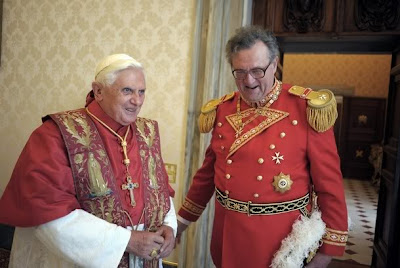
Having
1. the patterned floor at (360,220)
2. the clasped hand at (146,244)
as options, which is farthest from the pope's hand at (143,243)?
the patterned floor at (360,220)

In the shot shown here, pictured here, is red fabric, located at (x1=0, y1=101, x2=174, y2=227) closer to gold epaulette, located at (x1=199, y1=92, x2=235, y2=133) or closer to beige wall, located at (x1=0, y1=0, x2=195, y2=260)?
gold epaulette, located at (x1=199, y1=92, x2=235, y2=133)

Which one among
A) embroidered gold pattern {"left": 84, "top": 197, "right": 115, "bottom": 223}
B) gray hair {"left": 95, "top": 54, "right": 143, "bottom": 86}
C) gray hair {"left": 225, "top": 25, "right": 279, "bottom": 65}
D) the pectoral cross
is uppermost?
gray hair {"left": 225, "top": 25, "right": 279, "bottom": 65}

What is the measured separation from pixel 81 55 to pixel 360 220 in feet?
17.4

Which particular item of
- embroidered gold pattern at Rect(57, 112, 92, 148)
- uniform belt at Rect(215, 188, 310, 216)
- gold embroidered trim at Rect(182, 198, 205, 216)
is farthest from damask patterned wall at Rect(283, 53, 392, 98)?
embroidered gold pattern at Rect(57, 112, 92, 148)

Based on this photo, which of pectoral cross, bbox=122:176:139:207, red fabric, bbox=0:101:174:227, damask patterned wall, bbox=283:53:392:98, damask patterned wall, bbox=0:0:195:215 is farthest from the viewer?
damask patterned wall, bbox=283:53:392:98

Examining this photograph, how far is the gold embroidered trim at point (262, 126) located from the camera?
67.9 inches

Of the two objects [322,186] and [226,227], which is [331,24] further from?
[226,227]

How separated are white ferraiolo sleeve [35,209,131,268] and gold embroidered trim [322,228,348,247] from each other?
90 centimetres

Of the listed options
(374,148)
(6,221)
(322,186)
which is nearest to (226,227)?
(322,186)

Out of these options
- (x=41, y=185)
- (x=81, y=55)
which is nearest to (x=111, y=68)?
(x=41, y=185)

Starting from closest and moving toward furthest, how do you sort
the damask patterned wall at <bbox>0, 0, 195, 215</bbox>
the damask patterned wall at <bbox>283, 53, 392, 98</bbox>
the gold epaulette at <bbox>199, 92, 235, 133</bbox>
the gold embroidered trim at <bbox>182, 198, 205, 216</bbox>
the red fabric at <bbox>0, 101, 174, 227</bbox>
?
the red fabric at <bbox>0, 101, 174, 227</bbox> → the gold epaulette at <bbox>199, 92, 235, 133</bbox> → the gold embroidered trim at <bbox>182, 198, 205, 216</bbox> → the damask patterned wall at <bbox>0, 0, 195, 215</bbox> → the damask patterned wall at <bbox>283, 53, 392, 98</bbox>

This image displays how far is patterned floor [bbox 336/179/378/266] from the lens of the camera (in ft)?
15.5

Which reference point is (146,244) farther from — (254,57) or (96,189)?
(254,57)

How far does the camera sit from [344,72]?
10344 millimetres
